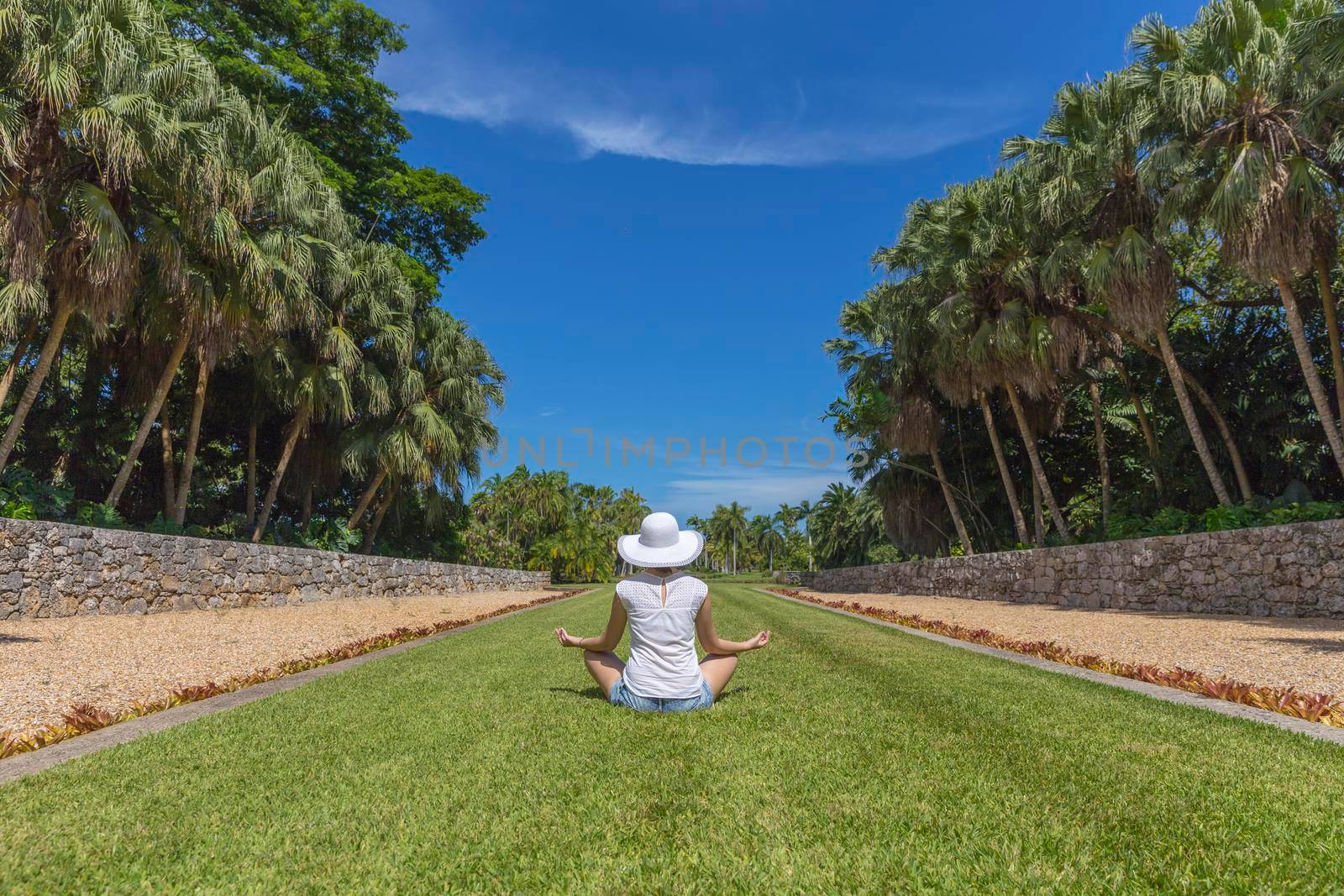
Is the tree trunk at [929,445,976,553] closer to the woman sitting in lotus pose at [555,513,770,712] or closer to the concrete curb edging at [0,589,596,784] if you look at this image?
the concrete curb edging at [0,589,596,784]

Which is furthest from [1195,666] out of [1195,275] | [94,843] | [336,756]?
[1195,275]

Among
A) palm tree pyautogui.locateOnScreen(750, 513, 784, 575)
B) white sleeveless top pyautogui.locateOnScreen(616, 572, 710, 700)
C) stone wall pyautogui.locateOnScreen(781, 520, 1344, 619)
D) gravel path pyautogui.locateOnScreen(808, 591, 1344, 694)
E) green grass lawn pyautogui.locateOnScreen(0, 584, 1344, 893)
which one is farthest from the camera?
palm tree pyautogui.locateOnScreen(750, 513, 784, 575)

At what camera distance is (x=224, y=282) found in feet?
41.7

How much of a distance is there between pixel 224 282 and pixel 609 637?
1230 cm

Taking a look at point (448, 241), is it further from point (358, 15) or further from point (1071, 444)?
point (1071, 444)

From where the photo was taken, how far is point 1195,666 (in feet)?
19.9

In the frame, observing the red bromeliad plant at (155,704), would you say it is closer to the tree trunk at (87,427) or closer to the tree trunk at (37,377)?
the tree trunk at (37,377)

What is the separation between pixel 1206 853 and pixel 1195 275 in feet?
71.3

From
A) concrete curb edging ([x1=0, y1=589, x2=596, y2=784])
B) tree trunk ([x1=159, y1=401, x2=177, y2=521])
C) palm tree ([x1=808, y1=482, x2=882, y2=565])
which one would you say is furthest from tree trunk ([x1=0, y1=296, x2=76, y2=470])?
palm tree ([x1=808, y1=482, x2=882, y2=565])

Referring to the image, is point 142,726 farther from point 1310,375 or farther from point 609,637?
point 1310,375

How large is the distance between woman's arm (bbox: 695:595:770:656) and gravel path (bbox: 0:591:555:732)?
3.81 m

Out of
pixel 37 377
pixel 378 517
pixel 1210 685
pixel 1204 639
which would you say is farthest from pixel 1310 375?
pixel 378 517

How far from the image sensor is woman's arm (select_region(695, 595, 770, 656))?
397 cm

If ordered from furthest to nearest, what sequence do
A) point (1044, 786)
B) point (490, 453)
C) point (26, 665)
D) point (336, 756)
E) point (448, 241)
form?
point (490, 453) < point (448, 241) < point (26, 665) < point (336, 756) < point (1044, 786)
